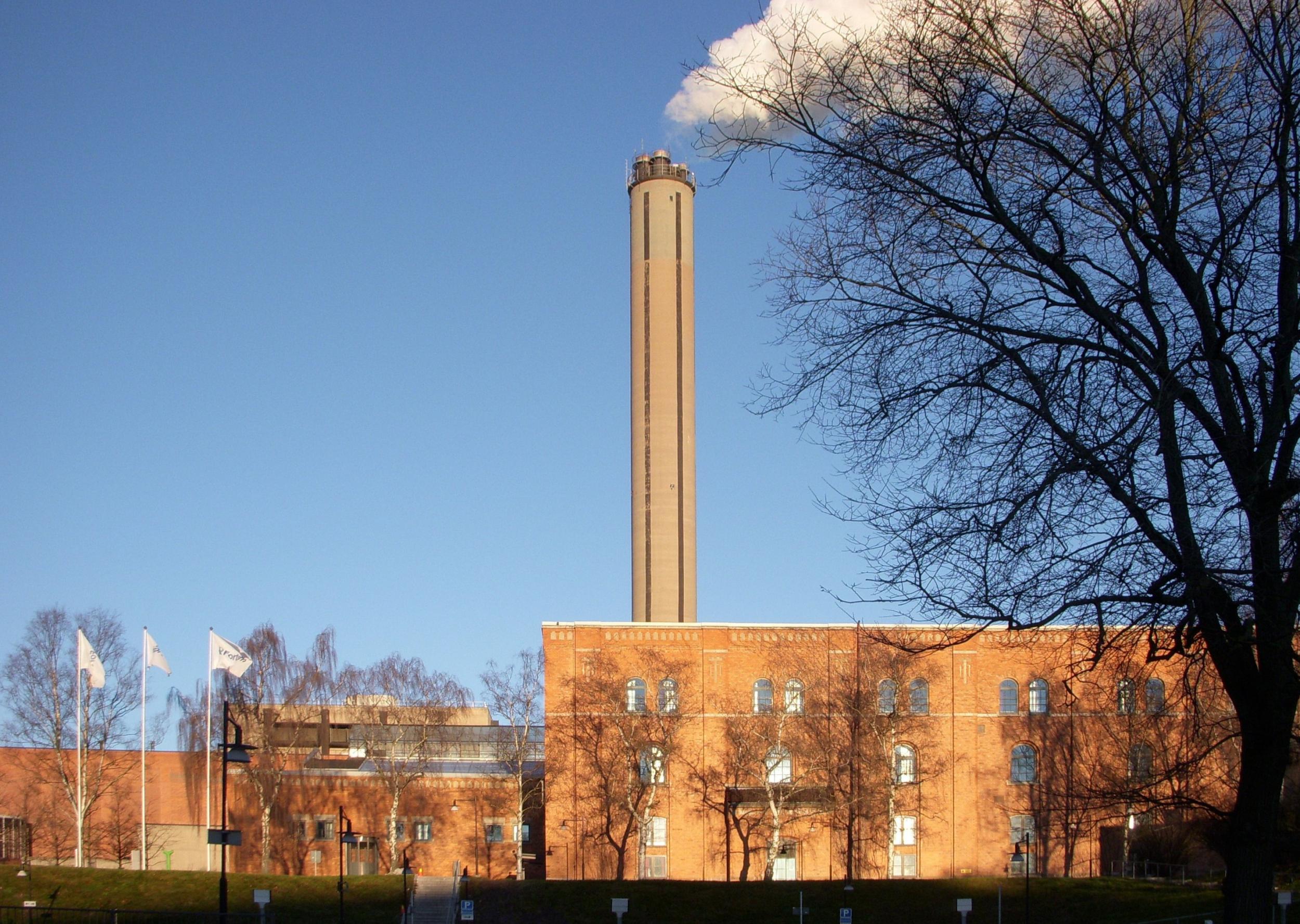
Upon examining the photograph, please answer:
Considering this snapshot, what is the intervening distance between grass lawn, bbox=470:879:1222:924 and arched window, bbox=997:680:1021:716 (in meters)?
10.7

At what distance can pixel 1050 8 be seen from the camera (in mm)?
8742

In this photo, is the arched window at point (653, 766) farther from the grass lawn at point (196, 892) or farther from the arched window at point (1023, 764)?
the arched window at point (1023, 764)

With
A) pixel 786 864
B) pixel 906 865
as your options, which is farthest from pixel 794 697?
pixel 906 865

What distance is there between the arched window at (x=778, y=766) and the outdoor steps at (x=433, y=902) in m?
12.2

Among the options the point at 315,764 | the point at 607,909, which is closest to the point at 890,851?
the point at 607,909

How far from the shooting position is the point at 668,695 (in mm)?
53906

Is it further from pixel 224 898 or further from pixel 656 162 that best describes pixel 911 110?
pixel 656 162

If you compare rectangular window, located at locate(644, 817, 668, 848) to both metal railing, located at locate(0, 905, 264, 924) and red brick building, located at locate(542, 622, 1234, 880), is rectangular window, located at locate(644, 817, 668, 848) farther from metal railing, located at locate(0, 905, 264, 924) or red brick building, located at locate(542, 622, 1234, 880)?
metal railing, located at locate(0, 905, 264, 924)

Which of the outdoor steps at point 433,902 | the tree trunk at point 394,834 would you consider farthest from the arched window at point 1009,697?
the tree trunk at point 394,834

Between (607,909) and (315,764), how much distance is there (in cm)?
2429

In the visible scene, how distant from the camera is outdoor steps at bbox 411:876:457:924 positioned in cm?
4356

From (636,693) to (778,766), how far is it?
639 cm

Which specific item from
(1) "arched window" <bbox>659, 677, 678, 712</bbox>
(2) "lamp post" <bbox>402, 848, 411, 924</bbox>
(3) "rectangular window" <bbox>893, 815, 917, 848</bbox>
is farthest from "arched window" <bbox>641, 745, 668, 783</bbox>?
(2) "lamp post" <bbox>402, 848, 411, 924</bbox>

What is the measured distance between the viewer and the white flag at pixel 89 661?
4756 cm
